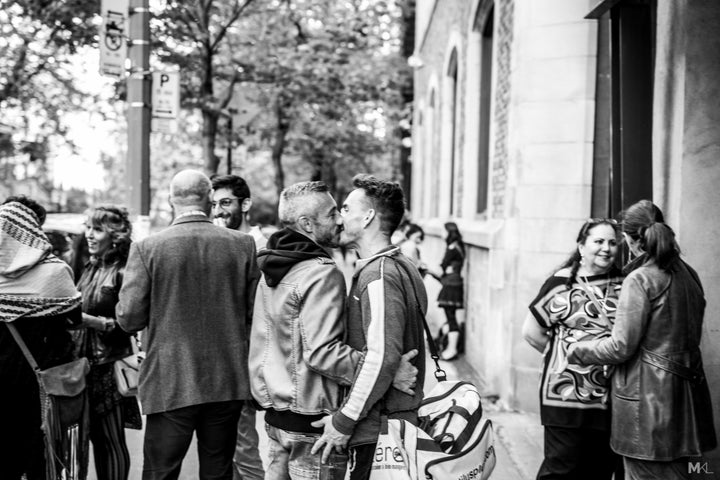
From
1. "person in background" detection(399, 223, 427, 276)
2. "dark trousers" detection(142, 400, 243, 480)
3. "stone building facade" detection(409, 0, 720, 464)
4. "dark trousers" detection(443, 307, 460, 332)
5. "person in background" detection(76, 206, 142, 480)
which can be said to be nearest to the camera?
"dark trousers" detection(142, 400, 243, 480)

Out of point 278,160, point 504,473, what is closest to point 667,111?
point 504,473

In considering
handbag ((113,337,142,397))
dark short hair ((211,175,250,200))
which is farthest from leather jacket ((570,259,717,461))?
handbag ((113,337,142,397))

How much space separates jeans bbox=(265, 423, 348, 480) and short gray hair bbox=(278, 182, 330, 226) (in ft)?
2.94

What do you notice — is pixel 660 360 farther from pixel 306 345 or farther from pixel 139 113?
pixel 139 113

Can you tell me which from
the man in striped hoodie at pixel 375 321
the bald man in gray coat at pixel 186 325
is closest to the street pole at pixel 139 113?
the bald man in gray coat at pixel 186 325

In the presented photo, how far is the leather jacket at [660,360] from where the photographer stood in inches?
139

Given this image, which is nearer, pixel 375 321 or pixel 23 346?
pixel 375 321

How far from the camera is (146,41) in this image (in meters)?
7.69

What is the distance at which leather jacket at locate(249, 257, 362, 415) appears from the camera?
3061 mm

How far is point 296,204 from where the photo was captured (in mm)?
3283

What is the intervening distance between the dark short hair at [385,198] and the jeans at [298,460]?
928 mm

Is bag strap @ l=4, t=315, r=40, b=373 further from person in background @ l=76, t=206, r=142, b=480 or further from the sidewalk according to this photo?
the sidewalk

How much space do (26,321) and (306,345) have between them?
178cm

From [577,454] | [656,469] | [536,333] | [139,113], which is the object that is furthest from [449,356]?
[656,469]
